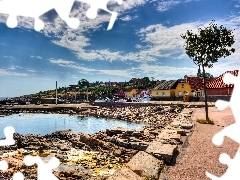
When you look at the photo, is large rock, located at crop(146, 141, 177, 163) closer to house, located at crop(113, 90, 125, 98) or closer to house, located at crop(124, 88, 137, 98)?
house, located at crop(124, 88, 137, 98)

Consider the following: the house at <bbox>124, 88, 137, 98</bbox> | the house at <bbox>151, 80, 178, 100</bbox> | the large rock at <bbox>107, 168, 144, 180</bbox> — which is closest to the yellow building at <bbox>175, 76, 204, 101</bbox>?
the house at <bbox>151, 80, 178, 100</bbox>

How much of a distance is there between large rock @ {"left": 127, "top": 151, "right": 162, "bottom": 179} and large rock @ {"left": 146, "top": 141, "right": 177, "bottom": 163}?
0.72 ft

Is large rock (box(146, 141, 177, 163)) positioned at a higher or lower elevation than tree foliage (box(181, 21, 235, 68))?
lower

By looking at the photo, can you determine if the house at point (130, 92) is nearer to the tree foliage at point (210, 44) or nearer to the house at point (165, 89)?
the house at point (165, 89)

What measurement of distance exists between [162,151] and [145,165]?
1271 mm

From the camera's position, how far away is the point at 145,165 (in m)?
7.51

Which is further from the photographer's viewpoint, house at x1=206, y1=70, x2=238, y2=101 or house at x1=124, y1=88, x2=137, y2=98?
house at x1=124, y1=88, x2=137, y2=98

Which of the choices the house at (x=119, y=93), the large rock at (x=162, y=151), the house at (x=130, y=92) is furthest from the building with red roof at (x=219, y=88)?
the house at (x=119, y=93)

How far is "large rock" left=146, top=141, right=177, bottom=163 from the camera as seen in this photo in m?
8.24

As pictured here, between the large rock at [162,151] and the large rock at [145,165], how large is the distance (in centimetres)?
22

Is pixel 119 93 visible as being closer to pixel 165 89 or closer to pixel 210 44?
pixel 165 89

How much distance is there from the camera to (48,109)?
160ft
